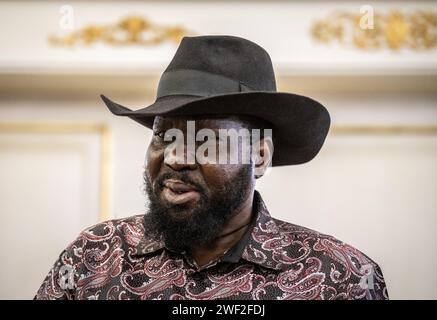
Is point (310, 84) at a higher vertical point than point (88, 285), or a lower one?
higher

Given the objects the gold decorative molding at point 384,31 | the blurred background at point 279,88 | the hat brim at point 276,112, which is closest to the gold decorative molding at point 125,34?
the blurred background at point 279,88

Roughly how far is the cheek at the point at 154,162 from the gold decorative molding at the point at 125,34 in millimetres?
864

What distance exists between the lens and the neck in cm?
106

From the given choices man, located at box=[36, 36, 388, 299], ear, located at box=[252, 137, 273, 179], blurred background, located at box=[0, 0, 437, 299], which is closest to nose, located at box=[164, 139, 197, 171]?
man, located at box=[36, 36, 388, 299]

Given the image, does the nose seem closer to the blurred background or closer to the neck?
the neck

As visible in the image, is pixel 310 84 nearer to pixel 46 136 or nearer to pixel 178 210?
pixel 46 136

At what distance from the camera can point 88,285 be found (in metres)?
1.04

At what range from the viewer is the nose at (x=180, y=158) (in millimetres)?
985

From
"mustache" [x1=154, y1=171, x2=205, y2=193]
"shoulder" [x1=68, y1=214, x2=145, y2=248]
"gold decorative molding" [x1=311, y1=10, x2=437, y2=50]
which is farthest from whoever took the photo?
"gold decorative molding" [x1=311, y1=10, x2=437, y2=50]

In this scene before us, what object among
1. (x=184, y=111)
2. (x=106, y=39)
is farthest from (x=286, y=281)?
(x=106, y=39)

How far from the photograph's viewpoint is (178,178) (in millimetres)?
985

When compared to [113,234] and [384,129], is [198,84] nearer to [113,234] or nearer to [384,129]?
[113,234]

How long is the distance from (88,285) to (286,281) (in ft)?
0.86

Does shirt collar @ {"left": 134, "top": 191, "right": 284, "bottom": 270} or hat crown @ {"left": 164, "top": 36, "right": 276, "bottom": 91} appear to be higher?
hat crown @ {"left": 164, "top": 36, "right": 276, "bottom": 91}
